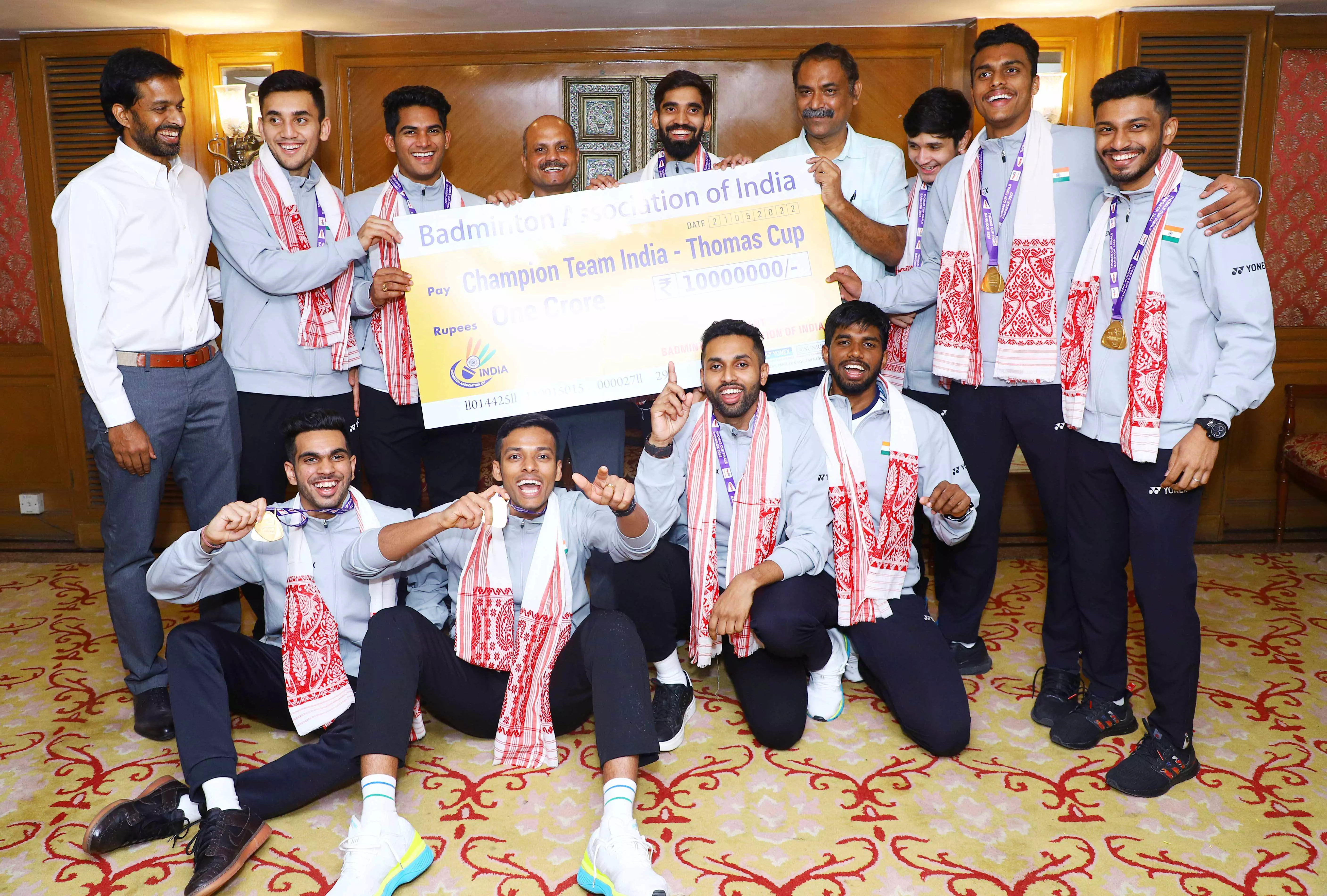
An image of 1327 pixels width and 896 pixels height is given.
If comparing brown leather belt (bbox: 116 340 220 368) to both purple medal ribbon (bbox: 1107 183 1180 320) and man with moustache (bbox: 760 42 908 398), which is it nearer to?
man with moustache (bbox: 760 42 908 398)

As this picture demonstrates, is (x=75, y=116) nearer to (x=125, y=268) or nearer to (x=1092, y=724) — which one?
(x=125, y=268)

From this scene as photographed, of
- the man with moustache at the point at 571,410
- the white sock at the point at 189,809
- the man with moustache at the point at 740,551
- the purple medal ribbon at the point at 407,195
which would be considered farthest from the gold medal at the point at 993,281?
the white sock at the point at 189,809

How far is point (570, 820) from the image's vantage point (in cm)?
245

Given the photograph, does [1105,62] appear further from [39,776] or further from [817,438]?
[39,776]

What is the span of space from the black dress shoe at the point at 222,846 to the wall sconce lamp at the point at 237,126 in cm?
314

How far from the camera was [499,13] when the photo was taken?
4.13m

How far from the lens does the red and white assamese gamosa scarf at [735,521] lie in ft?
9.42

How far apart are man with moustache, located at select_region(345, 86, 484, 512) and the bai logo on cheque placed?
15 centimetres

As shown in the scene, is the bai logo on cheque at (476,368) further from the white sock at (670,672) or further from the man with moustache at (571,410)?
the white sock at (670,672)

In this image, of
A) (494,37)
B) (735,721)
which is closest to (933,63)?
(494,37)

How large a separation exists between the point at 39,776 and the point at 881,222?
320 centimetres

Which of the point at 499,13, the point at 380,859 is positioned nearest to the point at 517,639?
the point at 380,859

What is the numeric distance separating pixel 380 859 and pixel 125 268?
1.92 metres

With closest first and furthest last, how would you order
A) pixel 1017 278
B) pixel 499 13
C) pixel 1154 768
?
pixel 1154 768 < pixel 1017 278 < pixel 499 13
